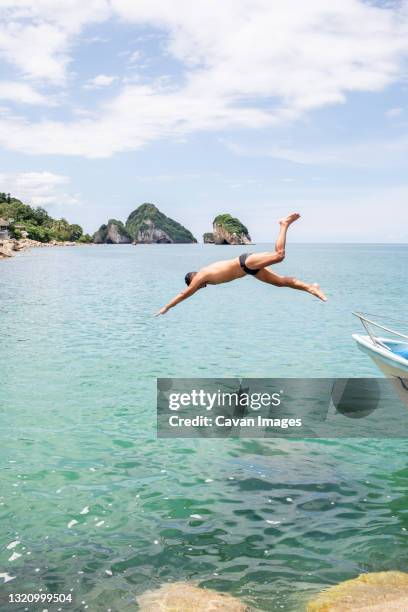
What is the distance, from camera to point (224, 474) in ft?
44.1

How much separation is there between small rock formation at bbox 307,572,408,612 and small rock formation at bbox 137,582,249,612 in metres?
1.13

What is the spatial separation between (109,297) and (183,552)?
155ft

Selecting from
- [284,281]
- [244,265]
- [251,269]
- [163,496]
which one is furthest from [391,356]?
[244,265]

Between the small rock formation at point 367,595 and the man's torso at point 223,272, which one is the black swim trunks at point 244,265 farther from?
the small rock formation at point 367,595

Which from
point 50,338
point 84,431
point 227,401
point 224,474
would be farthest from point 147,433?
point 50,338

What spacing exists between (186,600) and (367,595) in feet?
8.33

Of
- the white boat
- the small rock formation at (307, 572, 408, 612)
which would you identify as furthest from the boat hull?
the small rock formation at (307, 572, 408, 612)

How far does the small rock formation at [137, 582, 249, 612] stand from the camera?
8203 mm

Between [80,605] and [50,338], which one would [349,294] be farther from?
A: [80,605]

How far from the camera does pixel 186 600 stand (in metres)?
8.43

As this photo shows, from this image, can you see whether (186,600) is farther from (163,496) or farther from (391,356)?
(391,356)

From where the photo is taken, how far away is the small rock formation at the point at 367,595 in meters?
7.84

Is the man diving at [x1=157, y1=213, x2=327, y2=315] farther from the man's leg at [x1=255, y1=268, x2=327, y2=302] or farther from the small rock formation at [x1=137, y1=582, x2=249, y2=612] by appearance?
the small rock formation at [x1=137, y1=582, x2=249, y2=612]

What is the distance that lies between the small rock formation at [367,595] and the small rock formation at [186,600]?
3.71 ft
